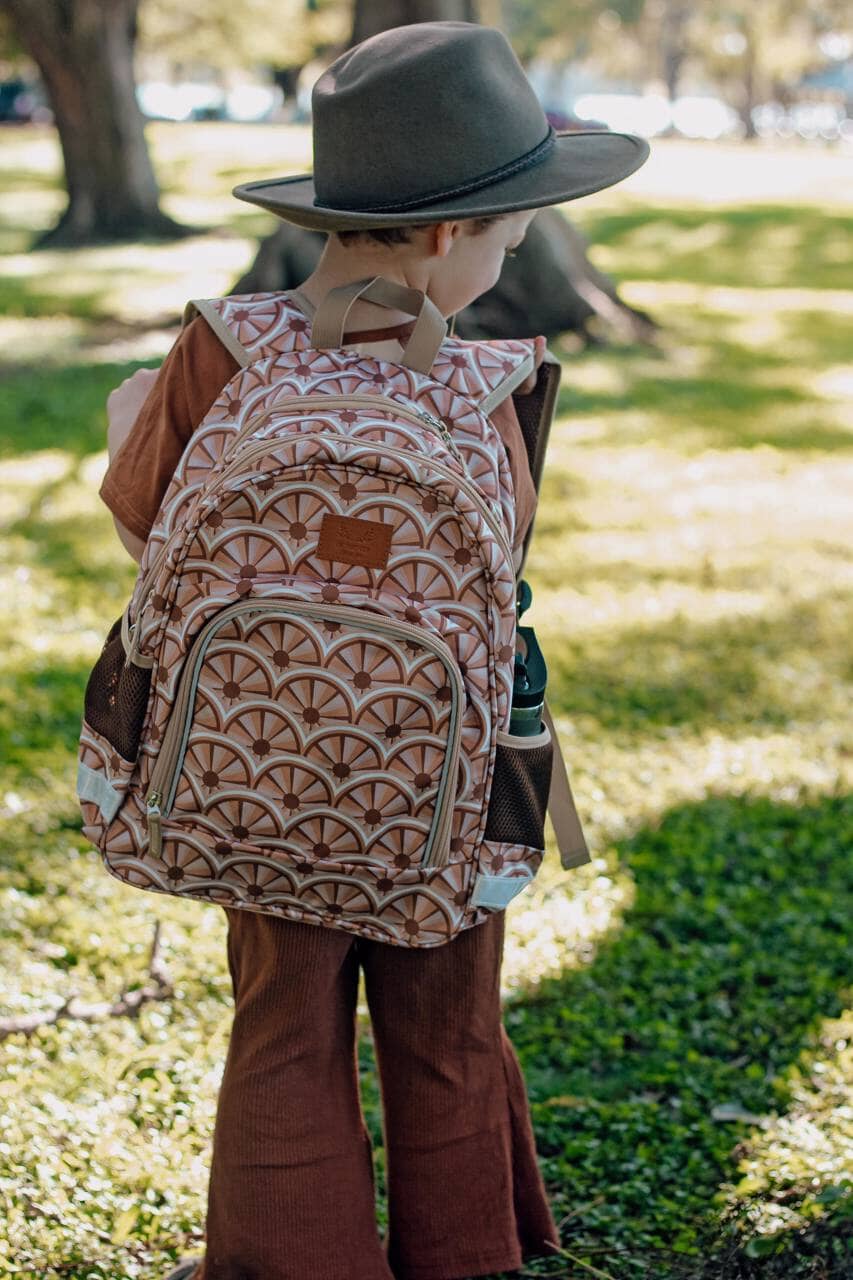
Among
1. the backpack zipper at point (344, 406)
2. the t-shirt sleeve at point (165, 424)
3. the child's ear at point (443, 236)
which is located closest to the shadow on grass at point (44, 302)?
the t-shirt sleeve at point (165, 424)

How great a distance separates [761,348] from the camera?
11.1 meters

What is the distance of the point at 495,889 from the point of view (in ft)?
6.66

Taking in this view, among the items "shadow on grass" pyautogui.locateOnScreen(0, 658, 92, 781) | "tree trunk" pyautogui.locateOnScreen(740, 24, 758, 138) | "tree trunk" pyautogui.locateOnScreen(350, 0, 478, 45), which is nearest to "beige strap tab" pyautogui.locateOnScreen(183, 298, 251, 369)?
"shadow on grass" pyautogui.locateOnScreen(0, 658, 92, 781)

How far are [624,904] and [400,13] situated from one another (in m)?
7.21

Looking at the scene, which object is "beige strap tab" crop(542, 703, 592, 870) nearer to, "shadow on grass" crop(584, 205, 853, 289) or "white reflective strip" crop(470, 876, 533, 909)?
"white reflective strip" crop(470, 876, 533, 909)

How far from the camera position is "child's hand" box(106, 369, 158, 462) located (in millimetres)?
2166

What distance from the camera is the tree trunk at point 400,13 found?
9.12 meters

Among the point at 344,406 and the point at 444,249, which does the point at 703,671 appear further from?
the point at 344,406

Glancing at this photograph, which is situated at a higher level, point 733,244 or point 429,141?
point 429,141

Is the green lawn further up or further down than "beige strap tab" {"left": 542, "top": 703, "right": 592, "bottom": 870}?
further down

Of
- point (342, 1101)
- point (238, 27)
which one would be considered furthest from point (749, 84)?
point (342, 1101)

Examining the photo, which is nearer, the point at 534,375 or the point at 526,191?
the point at 526,191

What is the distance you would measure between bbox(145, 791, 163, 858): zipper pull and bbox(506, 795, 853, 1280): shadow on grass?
117 cm

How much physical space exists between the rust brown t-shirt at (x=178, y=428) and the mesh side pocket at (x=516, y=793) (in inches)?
11.2
